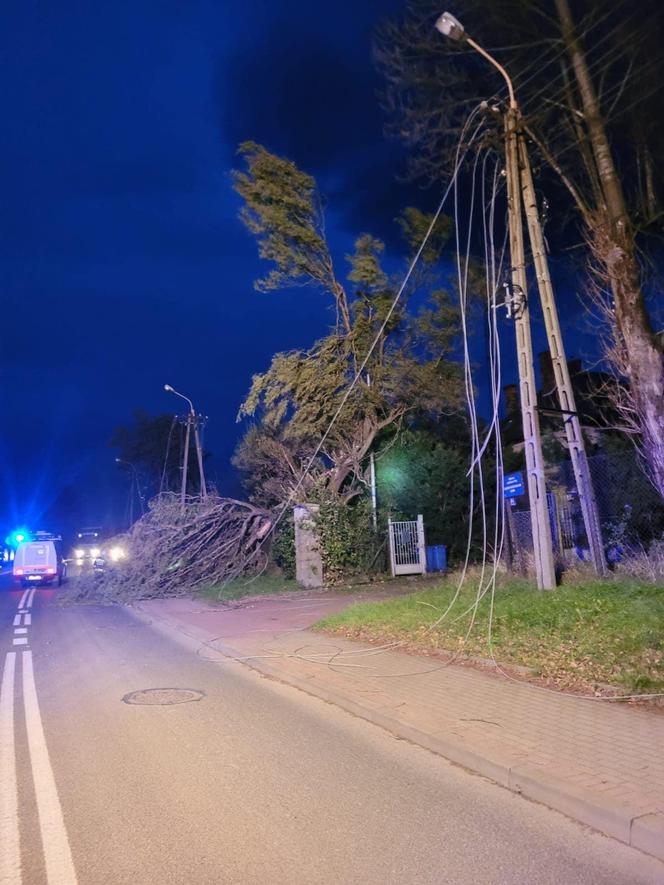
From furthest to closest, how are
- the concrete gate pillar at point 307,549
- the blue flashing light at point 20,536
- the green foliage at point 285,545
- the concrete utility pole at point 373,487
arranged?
the blue flashing light at point 20,536, the green foliage at point 285,545, the concrete utility pole at point 373,487, the concrete gate pillar at point 307,549

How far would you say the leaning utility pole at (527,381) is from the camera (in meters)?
10.8

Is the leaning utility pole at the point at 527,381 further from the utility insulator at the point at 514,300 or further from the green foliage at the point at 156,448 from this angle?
the green foliage at the point at 156,448

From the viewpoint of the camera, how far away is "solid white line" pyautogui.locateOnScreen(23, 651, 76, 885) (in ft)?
13.4

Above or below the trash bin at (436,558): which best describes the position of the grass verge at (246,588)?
below

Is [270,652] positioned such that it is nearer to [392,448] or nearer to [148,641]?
[148,641]

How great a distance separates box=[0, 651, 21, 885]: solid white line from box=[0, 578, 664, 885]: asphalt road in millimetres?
17

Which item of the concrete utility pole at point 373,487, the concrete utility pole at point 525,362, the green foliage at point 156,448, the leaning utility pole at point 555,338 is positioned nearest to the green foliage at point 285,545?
the concrete utility pole at point 373,487

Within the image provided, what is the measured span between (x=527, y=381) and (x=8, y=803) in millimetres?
8686

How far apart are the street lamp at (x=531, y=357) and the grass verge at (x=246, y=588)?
10329 millimetres

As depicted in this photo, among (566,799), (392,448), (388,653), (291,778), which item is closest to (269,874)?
(291,778)

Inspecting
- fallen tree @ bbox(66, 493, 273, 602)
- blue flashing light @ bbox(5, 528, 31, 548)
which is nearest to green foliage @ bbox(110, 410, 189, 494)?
blue flashing light @ bbox(5, 528, 31, 548)

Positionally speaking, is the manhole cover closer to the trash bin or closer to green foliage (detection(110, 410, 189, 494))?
the trash bin

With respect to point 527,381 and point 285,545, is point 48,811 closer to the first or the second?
point 527,381

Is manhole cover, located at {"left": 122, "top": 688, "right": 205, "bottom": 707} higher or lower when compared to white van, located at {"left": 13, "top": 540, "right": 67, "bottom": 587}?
lower
